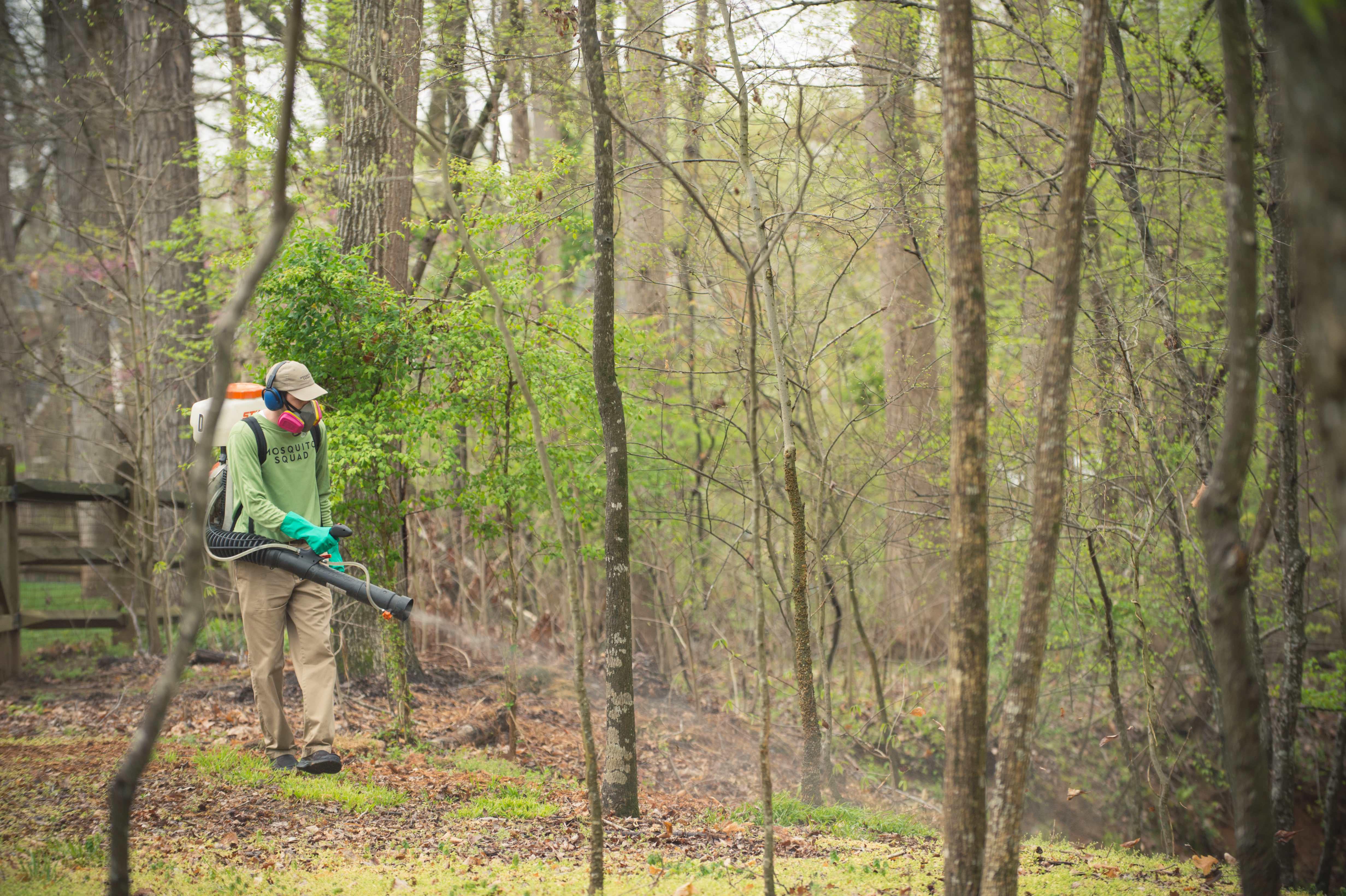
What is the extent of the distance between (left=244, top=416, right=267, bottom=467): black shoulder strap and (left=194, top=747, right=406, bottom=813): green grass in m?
1.84

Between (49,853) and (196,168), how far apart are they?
965 centimetres

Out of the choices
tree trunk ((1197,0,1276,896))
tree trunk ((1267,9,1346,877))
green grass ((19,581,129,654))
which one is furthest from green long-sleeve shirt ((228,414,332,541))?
tree trunk ((1267,9,1346,877))

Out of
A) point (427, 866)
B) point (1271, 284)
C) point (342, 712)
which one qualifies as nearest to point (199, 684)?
point (342, 712)

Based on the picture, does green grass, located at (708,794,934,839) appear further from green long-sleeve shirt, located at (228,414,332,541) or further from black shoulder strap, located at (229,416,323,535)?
black shoulder strap, located at (229,416,323,535)

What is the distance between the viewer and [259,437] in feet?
17.7

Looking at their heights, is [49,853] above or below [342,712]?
above

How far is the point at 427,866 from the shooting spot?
4.18 metres

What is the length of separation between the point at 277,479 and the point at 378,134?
4.09 meters

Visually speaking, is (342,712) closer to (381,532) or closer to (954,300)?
(381,532)

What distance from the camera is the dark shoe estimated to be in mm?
5449

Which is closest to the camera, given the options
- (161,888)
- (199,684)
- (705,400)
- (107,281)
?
(161,888)

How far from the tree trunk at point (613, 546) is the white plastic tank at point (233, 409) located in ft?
7.22

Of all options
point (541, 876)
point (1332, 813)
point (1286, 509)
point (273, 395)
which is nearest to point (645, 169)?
point (273, 395)

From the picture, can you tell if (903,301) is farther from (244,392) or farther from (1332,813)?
(244,392)
